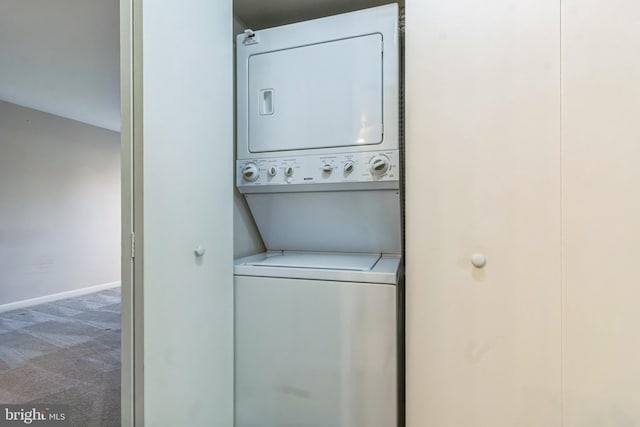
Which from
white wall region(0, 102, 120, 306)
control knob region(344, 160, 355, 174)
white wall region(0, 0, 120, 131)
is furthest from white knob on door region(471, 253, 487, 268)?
white wall region(0, 102, 120, 306)

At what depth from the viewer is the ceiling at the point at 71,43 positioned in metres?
1.86

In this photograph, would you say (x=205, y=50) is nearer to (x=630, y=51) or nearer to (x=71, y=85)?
(x=630, y=51)

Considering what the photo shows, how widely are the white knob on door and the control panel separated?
0.56 metres

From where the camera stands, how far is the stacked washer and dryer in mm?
1340

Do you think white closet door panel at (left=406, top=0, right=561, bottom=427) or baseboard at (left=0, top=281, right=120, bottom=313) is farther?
baseboard at (left=0, top=281, right=120, bottom=313)

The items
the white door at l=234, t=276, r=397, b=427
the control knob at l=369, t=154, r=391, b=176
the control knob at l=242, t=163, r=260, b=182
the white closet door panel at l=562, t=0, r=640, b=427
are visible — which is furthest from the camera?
the control knob at l=242, t=163, r=260, b=182

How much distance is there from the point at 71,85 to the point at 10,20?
1.26m

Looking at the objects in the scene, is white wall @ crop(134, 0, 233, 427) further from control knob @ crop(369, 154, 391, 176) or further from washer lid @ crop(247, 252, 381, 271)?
control knob @ crop(369, 154, 391, 176)

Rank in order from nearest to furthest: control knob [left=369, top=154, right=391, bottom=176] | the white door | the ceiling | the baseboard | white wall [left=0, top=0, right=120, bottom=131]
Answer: the white door
control knob [left=369, top=154, right=391, bottom=176]
the ceiling
white wall [left=0, top=0, right=120, bottom=131]
the baseboard

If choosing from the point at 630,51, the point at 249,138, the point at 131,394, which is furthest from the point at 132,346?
the point at 630,51

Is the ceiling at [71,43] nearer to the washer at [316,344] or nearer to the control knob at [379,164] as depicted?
the control knob at [379,164]

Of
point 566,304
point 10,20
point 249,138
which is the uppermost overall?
point 10,20

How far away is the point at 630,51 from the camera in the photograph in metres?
0.92

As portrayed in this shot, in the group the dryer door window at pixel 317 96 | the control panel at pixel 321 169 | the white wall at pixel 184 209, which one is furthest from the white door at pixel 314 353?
the dryer door window at pixel 317 96
